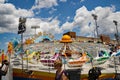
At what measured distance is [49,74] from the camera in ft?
41.9

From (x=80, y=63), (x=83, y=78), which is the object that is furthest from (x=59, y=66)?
(x=80, y=63)

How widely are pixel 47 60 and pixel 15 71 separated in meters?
3.10

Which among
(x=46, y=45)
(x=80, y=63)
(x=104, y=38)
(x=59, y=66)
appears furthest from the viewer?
(x=104, y=38)

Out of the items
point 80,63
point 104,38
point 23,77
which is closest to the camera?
point 23,77

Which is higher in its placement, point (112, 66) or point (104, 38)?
point (104, 38)

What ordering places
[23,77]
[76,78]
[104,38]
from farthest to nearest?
1. [104,38]
2. [23,77]
3. [76,78]

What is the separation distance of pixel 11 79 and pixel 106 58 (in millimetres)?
7059

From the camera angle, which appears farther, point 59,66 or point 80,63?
point 80,63

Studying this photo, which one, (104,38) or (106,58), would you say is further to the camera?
(104,38)

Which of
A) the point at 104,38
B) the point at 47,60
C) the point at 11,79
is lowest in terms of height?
the point at 11,79

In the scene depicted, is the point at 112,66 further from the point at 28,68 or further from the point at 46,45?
the point at 46,45

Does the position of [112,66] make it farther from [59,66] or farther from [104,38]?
[104,38]

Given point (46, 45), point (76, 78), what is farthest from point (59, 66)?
point (46, 45)

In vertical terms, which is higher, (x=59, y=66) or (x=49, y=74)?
(x=59, y=66)
